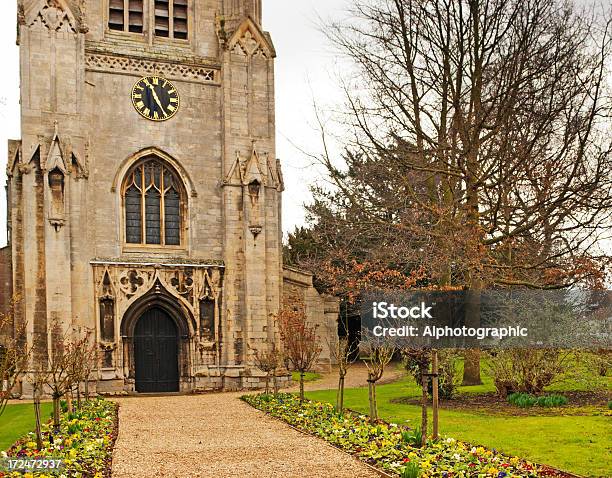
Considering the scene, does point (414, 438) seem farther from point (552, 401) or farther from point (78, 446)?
point (552, 401)

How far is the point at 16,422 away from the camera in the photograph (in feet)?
57.9

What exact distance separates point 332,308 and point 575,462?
1058 inches

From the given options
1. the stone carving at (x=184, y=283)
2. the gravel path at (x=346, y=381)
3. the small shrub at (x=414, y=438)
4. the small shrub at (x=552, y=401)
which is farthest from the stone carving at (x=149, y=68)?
the small shrub at (x=414, y=438)

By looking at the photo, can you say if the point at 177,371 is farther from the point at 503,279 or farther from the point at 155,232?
the point at 503,279

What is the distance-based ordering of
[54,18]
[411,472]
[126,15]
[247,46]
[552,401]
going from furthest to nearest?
[247,46] → [126,15] → [54,18] → [552,401] → [411,472]

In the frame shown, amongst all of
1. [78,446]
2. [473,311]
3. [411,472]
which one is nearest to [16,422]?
[78,446]

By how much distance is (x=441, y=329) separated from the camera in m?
14.6

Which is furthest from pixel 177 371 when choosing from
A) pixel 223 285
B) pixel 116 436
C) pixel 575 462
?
pixel 575 462

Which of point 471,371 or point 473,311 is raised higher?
point 473,311

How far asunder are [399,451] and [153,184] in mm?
17875

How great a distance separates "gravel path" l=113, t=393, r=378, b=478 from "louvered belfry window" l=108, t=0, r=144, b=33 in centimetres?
1446

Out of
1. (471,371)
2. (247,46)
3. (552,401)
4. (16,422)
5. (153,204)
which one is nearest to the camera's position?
(552,401)

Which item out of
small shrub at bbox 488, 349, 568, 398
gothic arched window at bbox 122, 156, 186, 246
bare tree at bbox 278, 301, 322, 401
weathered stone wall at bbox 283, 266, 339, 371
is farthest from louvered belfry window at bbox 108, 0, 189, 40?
small shrub at bbox 488, 349, 568, 398

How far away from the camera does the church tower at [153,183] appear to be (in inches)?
985
